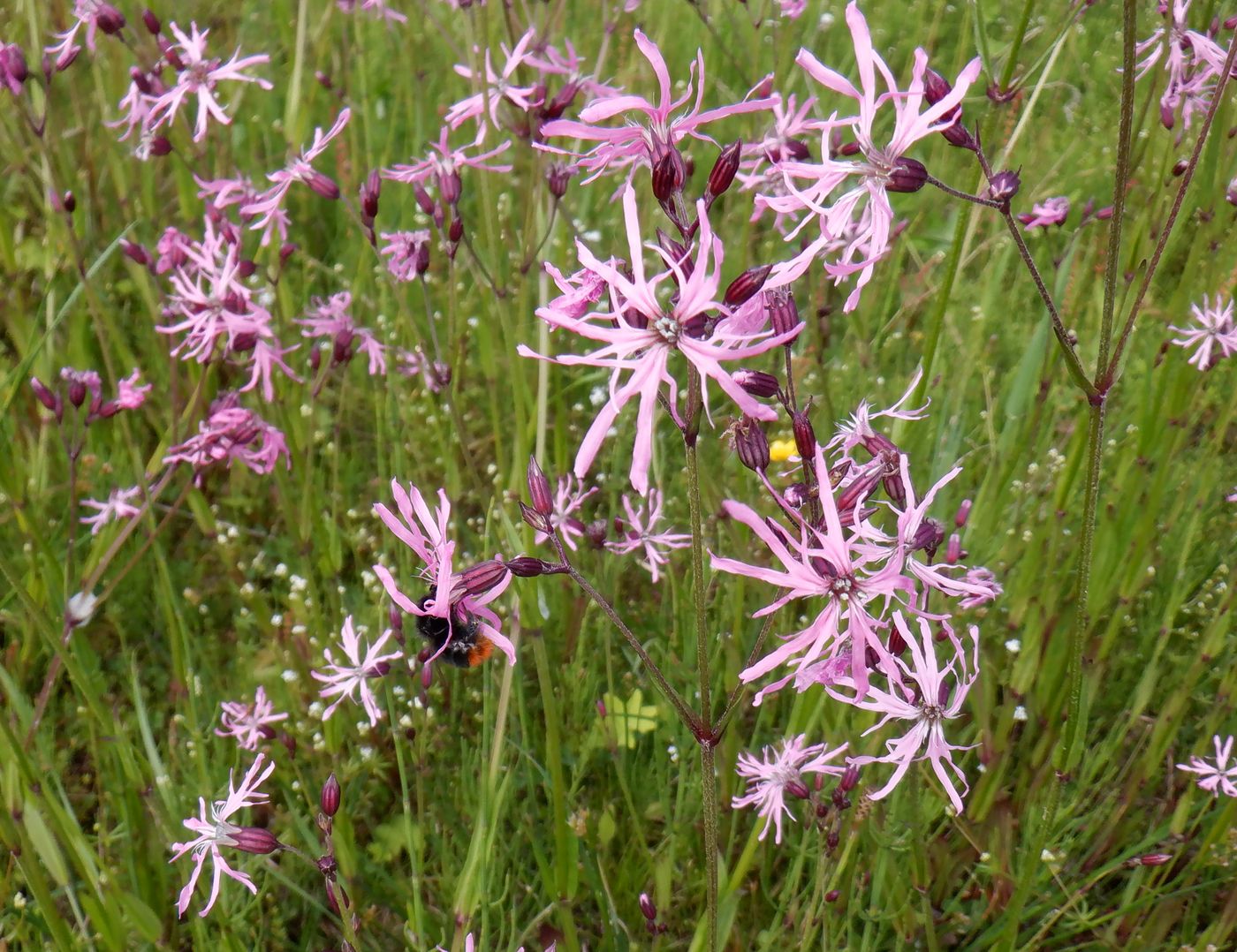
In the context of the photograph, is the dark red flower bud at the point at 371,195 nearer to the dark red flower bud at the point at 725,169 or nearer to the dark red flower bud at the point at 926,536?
the dark red flower bud at the point at 725,169

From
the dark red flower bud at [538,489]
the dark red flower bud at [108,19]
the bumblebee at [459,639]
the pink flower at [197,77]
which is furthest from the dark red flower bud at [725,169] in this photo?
the dark red flower bud at [108,19]

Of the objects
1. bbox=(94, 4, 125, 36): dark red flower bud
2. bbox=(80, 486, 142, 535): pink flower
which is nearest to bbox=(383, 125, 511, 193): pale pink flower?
bbox=(94, 4, 125, 36): dark red flower bud

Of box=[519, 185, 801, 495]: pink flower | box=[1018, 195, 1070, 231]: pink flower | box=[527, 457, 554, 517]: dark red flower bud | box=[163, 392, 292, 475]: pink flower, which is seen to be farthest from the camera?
box=[163, 392, 292, 475]: pink flower

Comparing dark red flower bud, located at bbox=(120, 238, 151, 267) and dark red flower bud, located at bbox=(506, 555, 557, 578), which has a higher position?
dark red flower bud, located at bbox=(506, 555, 557, 578)

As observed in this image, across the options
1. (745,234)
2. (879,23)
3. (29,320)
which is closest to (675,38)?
(879,23)

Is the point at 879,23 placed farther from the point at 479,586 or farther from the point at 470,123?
the point at 479,586

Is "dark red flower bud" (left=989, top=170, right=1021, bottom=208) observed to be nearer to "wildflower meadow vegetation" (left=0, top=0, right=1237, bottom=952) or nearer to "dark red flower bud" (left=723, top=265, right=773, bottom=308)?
"wildflower meadow vegetation" (left=0, top=0, right=1237, bottom=952)

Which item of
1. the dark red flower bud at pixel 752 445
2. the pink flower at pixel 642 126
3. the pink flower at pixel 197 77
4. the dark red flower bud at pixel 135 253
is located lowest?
the dark red flower bud at pixel 135 253
